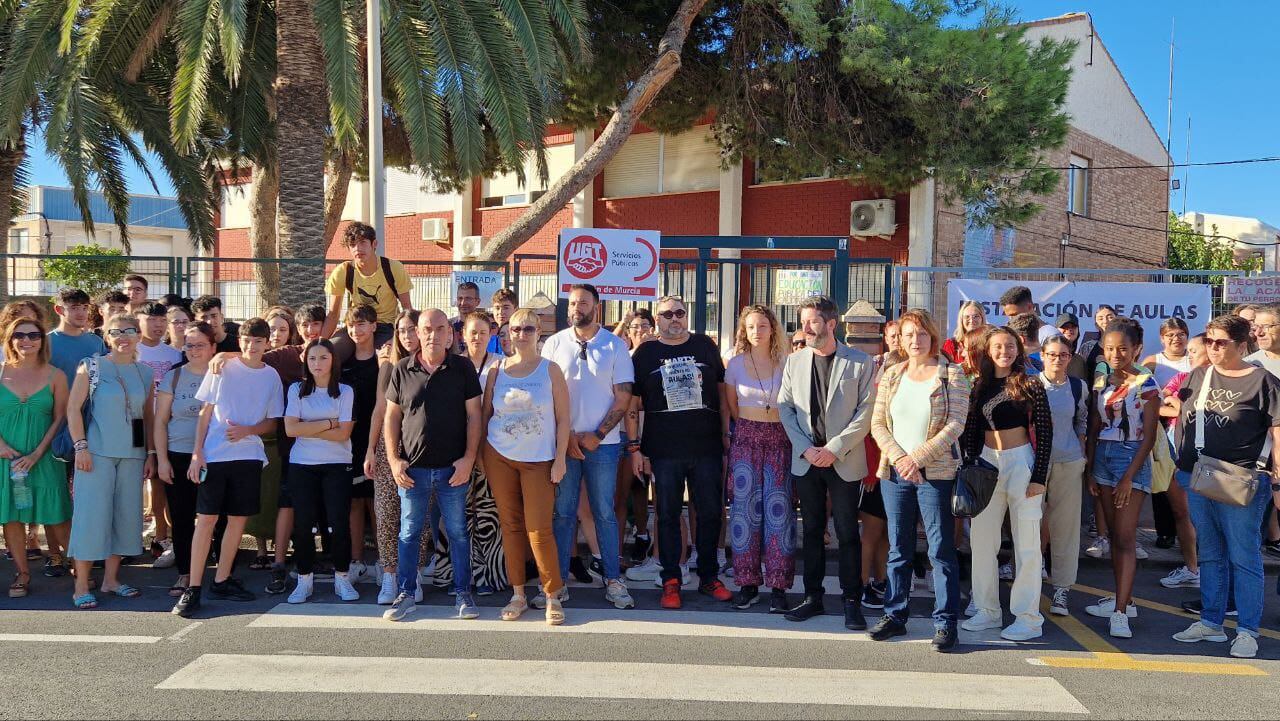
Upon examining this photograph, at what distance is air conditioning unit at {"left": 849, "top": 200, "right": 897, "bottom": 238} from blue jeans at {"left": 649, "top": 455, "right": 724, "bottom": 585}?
37.7ft

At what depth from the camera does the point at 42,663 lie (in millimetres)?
4578

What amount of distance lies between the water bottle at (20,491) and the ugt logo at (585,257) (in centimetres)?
461

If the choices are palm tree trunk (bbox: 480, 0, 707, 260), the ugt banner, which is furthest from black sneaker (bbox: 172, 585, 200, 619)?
palm tree trunk (bbox: 480, 0, 707, 260)

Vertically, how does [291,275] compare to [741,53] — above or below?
below

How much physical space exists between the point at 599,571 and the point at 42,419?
384cm

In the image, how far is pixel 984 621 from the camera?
5281 mm

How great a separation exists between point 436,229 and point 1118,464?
58.9ft

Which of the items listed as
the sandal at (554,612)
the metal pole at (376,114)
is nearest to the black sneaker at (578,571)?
the sandal at (554,612)

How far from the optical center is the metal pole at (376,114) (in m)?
10.1

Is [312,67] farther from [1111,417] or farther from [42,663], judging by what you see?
[1111,417]

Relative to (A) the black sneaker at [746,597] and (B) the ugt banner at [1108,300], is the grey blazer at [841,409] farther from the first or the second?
(B) the ugt banner at [1108,300]

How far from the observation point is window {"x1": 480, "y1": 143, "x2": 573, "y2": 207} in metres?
20.1

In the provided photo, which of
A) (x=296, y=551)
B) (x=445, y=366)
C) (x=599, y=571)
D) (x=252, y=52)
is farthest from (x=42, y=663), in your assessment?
(x=252, y=52)

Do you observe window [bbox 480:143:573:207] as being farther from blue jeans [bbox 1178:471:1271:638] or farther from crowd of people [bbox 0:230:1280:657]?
blue jeans [bbox 1178:471:1271:638]
